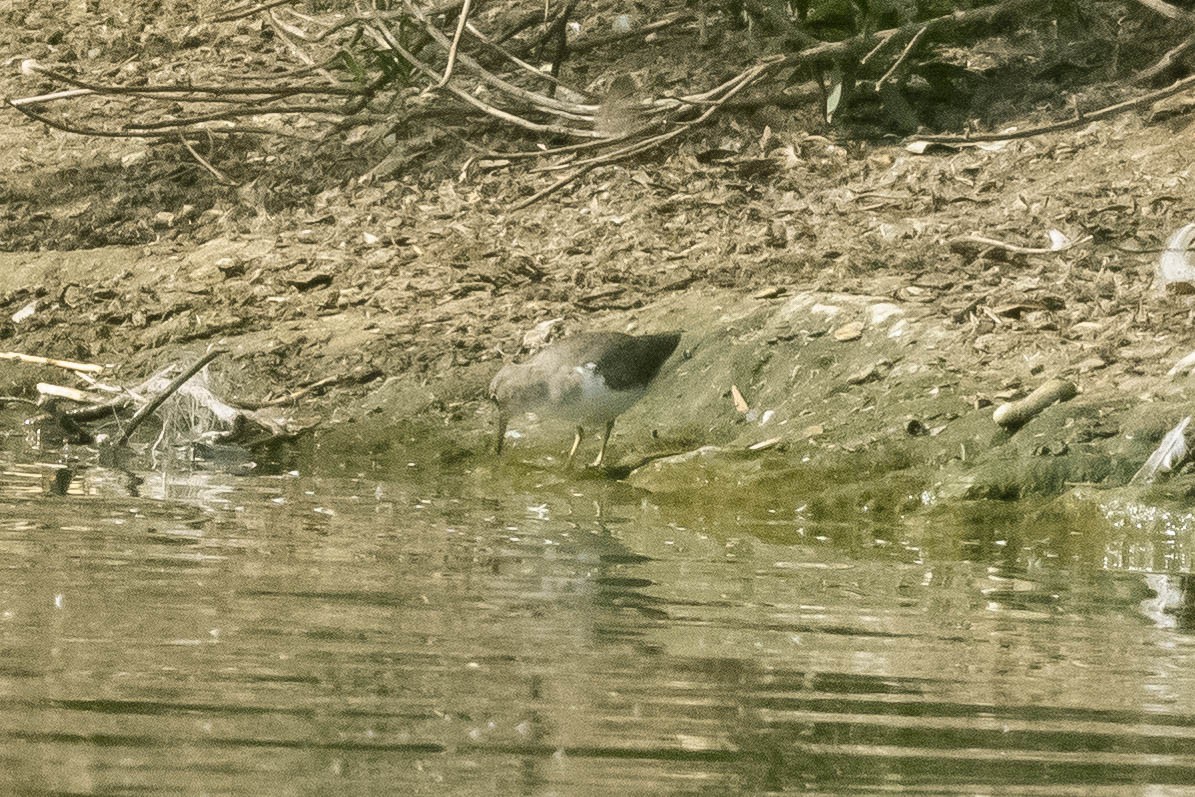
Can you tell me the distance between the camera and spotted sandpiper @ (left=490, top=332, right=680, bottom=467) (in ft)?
26.0

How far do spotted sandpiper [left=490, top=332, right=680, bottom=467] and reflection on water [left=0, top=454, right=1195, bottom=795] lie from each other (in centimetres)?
104

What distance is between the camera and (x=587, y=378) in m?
7.93

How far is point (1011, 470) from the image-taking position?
23.3ft

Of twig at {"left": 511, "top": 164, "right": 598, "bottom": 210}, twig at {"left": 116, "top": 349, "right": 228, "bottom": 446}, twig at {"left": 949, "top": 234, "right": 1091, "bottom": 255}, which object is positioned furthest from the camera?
twig at {"left": 511, "top": 164, "right": 598, "bottom": 210}

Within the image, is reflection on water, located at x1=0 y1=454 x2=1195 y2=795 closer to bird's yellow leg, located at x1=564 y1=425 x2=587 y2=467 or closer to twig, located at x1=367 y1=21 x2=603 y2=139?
bird's yellow leg, located at x1=564 y1=425 x2=587 y2=467

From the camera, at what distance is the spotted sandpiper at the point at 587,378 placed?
7938 mm

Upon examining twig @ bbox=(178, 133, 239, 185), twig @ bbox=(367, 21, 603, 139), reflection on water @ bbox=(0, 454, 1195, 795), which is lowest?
reflection on water @ bbox=(0, 454, 1195, 795)

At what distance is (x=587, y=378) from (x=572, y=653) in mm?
3692

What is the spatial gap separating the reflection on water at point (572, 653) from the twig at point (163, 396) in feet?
5.15

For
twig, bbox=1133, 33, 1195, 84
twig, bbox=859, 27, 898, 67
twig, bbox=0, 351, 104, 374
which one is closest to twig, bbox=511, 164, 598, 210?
twig, bbox=859, 27, 898, 67

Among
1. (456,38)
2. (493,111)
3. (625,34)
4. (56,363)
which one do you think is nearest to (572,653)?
(456,38)

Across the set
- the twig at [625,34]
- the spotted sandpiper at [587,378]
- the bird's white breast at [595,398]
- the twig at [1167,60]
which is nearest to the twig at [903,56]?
the twig at [1167,60]

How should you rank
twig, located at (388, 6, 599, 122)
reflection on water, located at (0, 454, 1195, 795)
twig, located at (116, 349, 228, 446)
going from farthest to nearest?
1. twig, located at (388, 6, 599, 122)
2. twig, located at (116, 349, 228, 446)
3. reflection on water, located at (0, 454, 1195, 795)

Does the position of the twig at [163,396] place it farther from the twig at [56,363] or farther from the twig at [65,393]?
the twig at [56,363]
